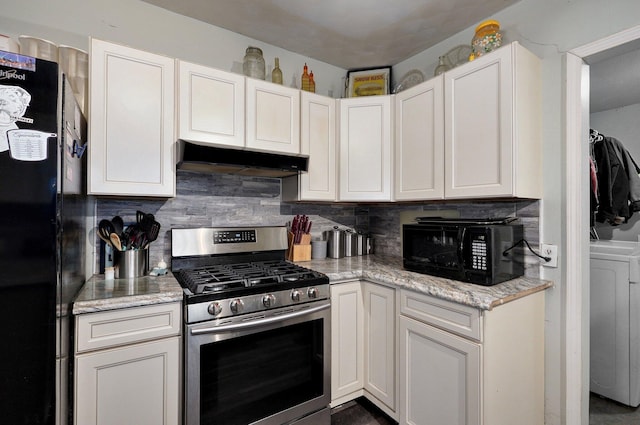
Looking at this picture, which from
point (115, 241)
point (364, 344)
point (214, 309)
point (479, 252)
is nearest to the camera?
point (214, 309)

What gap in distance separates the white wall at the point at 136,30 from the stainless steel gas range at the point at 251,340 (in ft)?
3.99

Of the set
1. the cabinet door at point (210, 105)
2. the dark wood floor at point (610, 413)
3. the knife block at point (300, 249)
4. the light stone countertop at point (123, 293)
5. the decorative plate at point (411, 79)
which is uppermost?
the decorative plate at point (411, 79)

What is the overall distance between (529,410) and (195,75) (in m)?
2.58

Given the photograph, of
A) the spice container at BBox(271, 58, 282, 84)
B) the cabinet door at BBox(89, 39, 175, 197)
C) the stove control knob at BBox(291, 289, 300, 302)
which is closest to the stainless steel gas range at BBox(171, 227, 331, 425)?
the stove control knob at BBox(291, 289, 300, 302)

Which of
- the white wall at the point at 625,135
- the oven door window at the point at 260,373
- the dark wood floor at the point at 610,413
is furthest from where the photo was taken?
the white wall at the point at 625,135

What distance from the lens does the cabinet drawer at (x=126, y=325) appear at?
1.21 m

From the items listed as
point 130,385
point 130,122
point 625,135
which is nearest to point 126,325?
→ point 130,385

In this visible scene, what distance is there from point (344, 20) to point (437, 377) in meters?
2.23

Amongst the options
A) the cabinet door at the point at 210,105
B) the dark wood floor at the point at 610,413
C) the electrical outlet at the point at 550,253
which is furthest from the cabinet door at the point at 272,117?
the dark wood floor at the point at 610,413

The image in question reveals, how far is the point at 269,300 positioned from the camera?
1.54 meters

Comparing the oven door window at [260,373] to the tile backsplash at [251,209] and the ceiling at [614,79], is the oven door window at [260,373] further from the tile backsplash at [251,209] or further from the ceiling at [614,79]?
the ceiling at [614,79]

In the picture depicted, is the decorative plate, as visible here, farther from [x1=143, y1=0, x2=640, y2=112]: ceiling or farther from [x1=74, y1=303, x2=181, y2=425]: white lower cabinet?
[x1=74, y1=303, x2=181, y2=425]: white lower cabinet

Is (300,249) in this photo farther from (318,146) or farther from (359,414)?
(359,414)

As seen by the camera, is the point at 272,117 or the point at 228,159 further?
the point at 272,117
